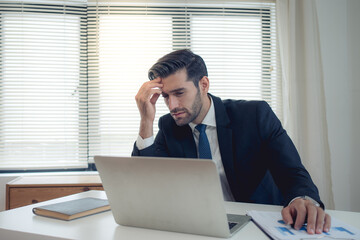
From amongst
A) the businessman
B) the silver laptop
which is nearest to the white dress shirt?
the businessman

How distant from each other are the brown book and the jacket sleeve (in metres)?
0.64

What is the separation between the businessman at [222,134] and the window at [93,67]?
3.68 ft

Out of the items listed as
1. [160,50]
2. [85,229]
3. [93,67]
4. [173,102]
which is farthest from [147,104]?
[93,67]

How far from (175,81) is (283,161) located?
0.65 meters

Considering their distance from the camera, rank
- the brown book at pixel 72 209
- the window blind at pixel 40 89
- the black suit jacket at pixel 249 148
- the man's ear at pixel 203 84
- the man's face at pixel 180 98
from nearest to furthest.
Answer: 1. the brown book at pixel 72 209
2. the black suit jacket at pixel 249 148
3. the man's face at pixel 180 98
4. the man's ear at pixel 203 84
5. the window blind at pixel 40 89

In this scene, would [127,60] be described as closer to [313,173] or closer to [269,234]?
[313,173]

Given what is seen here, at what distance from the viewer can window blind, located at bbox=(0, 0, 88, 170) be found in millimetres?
2734

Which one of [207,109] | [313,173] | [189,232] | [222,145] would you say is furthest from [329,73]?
[189,232]

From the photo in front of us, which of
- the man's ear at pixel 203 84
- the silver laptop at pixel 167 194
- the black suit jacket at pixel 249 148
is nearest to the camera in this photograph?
the silver laptop at pixel 167 194

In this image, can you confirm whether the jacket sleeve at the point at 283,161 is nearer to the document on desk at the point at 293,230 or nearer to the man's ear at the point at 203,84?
the document on desk at the point at 293,230

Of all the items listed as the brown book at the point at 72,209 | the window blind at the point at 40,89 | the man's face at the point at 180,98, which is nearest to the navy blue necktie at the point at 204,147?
the man's face at the point at 180,98

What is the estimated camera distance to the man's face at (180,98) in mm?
1604

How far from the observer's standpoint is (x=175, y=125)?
171cm

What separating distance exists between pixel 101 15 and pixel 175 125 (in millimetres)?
1585
